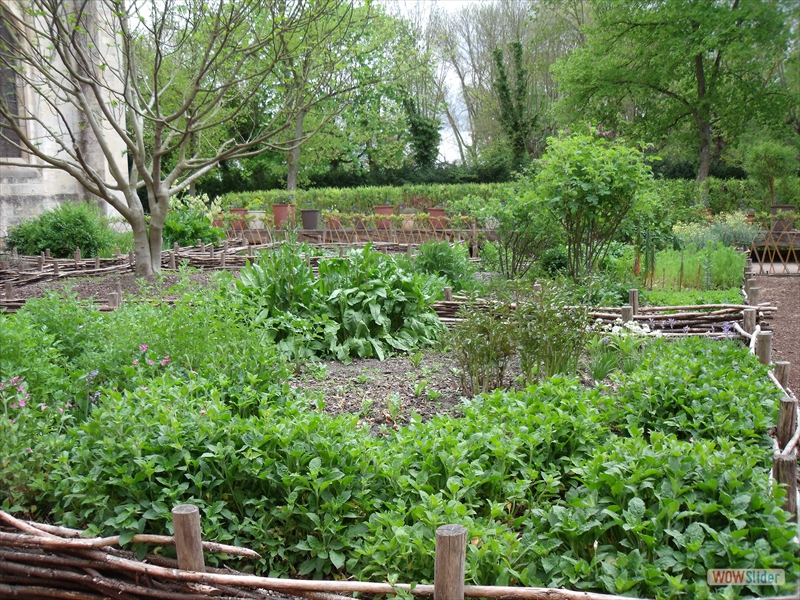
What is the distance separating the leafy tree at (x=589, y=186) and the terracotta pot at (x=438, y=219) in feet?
26.6

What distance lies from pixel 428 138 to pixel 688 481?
98.7ft

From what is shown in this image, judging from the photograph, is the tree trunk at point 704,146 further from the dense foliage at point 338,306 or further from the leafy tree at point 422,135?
the dense foliage at point 338,306

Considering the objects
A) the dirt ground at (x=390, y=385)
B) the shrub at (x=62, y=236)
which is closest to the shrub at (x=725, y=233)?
the dirt ground at (x=390, y=385)

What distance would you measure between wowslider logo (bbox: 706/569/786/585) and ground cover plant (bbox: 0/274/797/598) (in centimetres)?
3

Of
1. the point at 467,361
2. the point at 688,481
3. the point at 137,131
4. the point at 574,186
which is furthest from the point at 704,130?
the point at 688,481

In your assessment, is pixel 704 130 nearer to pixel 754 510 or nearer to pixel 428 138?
pixel 428 138

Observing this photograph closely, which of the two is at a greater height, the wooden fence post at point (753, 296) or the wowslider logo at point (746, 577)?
the wooden fence post at point (753, 296)

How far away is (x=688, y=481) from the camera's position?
2.65m

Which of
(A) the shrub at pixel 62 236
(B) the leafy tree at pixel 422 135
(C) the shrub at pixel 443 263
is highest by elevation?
(B) the leafy tree at pixel 422 135

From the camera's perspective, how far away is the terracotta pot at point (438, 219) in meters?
17.0

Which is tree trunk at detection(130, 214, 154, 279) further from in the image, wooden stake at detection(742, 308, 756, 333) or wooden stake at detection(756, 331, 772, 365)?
wooden stake at detection(756, 331, 772, 365)

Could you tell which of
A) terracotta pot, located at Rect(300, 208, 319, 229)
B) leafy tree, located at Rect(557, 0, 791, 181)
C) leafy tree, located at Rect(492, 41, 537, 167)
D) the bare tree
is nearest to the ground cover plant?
the bare tree

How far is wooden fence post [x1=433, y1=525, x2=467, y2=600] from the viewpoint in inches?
84.6

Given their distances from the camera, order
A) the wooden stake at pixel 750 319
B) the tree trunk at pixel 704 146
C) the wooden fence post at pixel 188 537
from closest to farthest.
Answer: the wooden fence post at pixel 188 537, the wooden stake at pixel 750 319, the tree trunk at pixel 704 146
